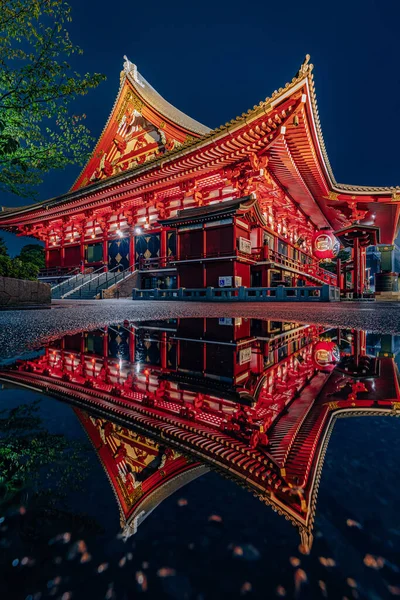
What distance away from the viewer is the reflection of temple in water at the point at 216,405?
2.40 ft

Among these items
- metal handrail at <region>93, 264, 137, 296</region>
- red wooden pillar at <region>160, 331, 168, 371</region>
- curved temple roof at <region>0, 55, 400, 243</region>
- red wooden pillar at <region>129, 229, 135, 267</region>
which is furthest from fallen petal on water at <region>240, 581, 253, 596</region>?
red wooden pillar at <region>129, 229, 135, 267</region>

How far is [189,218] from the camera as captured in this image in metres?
12.6

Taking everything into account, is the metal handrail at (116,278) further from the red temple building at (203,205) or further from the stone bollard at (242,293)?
the stone bollard at (242,293)

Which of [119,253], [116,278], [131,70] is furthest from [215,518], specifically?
[131,70]

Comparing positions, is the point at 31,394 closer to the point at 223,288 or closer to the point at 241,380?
the point at 241,380

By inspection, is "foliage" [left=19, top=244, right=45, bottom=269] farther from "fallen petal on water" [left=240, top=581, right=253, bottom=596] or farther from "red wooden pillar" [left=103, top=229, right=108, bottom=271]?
"fallen petal on water" [left=240, top=581, right=253, bottom=596]

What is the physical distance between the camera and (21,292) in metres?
6.12

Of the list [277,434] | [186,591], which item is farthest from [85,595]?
[277,434]

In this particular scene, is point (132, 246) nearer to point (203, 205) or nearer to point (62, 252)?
point (203, 205)

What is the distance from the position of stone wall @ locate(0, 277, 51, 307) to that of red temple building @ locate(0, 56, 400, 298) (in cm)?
674

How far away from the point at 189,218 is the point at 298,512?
496 inches

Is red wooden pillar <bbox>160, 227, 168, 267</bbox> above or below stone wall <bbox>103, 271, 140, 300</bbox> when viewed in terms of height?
above

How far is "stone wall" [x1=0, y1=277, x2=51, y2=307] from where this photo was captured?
223 inches

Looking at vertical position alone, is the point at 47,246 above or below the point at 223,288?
above
